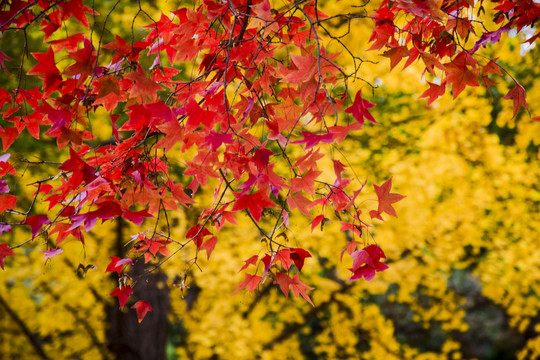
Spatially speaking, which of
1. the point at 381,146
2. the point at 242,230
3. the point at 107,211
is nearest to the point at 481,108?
the point at 381,146

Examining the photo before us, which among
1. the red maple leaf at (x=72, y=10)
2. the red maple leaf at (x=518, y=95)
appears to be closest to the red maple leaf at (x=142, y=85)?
the red maple leaf at (x=72, y=10)

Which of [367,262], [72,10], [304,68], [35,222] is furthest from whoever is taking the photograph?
[72,10]

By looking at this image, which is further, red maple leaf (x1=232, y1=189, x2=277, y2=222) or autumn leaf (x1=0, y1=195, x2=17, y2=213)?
autumn leaf (x1=0, y1=195, x2=17, y2=213)

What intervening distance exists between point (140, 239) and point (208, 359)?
127 inches

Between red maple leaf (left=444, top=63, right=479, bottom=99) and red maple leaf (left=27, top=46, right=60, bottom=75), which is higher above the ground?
red maple leaf (left=27, top=46, right=60, bottom=75)

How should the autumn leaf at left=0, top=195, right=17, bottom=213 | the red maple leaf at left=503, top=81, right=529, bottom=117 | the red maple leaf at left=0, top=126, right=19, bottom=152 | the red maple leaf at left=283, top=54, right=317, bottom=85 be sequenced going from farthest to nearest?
the red maple leaf at left=0, top=126, right=19, bottom=152
the autumn leaf at left=0, top=195, right=17, bottom=213
the red maple leaf at left=503, top=81, right=529, bottom=117
the red maple leaf at left=283, top=54, right=317, bottom=85

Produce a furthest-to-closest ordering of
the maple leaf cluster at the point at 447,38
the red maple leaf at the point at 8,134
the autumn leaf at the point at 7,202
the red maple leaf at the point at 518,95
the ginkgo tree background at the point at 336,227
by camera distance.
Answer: the ginkgo tree background at the point at 336,227 → the red maple leaf at the point at 8,134 → the autumn leaf at the point at 7,202 → the red maple leaf at the point at 518,95 → the maple leaf cluster at the point at 447,38

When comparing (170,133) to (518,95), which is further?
(518,95)

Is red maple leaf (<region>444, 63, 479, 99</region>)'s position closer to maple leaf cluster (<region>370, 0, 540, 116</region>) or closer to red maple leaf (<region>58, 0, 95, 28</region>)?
maple leaf cluster (<region>370, 0, 540, 116</region>)

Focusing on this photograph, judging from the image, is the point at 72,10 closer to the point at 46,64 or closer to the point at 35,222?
the point at 46,64

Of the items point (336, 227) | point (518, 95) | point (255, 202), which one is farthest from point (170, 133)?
point (336, 227)

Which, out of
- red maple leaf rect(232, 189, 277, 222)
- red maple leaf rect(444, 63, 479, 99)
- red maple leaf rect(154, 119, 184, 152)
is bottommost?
red maple leaf rect(232, 189, 277, 222)

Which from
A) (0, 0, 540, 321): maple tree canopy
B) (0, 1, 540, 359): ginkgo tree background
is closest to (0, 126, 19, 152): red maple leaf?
(0, 0, 540, 321): maple tree canopy

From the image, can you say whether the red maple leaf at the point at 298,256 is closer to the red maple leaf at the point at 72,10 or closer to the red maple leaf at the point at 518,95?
the red maple leaf at the point at 518,95
